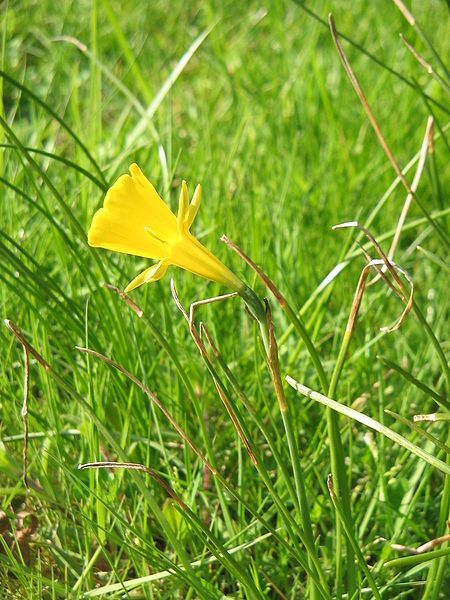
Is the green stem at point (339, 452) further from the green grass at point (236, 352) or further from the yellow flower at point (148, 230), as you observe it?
the yellow flower at point (148, 230)

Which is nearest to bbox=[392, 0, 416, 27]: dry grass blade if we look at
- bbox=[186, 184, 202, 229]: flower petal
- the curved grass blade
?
bbox=[186, 184, 202, 229]: flower petal

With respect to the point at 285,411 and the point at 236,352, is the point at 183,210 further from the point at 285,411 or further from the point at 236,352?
the point at 236,352

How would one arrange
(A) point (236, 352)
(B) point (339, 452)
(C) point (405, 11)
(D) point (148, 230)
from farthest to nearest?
(A) point (236, 352) → (C) point (405, 11) → (B) point (339, 452) → (D) point (148, 230)

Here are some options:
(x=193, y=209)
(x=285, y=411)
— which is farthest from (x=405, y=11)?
(x=285, y=411)

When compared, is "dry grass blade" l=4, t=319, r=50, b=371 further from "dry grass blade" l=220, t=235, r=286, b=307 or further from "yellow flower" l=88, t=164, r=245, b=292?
"dry grass blade" l=220, t=235, r=286, b=307

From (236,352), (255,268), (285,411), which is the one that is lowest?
(236,352)

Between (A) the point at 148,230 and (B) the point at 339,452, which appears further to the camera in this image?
(B) the point at 339,452
